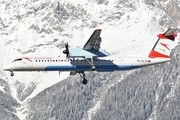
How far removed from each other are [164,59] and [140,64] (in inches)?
260

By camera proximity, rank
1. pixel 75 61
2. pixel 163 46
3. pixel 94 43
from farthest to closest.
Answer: pixel 163 46 → pixel 75 61 → pixel 94 43

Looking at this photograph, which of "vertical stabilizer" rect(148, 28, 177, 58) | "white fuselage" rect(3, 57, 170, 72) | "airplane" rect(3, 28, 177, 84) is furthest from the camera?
"vertical stabilizer" rect(148, 28, 177, 58)

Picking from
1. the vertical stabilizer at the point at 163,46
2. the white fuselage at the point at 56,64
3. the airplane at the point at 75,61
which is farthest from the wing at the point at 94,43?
the vertical stabilizer at the point at 163,46

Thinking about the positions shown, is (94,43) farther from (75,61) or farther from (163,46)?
(163,46)

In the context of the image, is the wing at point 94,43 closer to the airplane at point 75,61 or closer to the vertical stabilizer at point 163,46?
the airplane at point 75,61

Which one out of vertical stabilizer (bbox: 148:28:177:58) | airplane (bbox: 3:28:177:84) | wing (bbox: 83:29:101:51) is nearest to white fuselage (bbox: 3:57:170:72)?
airplane (bbox: 3:28:177:84)

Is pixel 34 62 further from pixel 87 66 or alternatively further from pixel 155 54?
pixel 155 54

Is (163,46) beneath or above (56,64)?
above

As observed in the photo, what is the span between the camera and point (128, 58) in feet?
539

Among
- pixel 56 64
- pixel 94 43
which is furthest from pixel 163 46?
pixel 56 64

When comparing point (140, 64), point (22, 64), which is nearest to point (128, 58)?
point (140, 64)

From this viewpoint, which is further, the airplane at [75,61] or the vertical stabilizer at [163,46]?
the vertical stabilizer at [163,46]

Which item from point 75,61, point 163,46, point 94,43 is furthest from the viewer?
point 163,46

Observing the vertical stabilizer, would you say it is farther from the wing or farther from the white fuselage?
the wing
